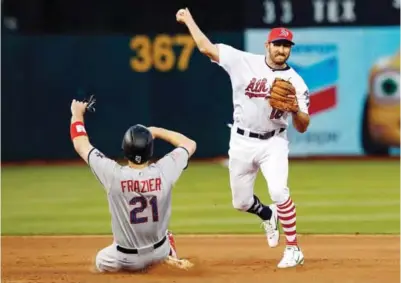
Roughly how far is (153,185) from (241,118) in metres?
1.54

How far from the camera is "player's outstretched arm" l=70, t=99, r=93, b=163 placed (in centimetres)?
728

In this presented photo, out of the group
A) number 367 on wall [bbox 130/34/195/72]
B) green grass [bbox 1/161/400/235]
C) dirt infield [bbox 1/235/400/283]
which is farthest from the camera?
number 367 on wall [bbox 130/34/195/72]

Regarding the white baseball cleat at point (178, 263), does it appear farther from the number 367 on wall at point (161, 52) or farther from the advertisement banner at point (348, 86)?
the number 367 on wall at point (161, 52)

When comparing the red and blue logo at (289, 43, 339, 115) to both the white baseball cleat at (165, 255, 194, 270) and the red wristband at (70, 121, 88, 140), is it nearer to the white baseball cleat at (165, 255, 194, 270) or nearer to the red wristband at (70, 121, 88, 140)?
the white baseball cleat at (165, 255, 194, 270)

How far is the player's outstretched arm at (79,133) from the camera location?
23.9ft

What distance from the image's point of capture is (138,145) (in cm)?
702

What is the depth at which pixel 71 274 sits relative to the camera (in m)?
7.81

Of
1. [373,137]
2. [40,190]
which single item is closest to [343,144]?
[373,137]

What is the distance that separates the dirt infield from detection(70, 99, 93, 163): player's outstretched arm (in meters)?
0.94

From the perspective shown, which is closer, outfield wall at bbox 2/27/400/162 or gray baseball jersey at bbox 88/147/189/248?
gray baseball jersey at bbox 88/147/189/248

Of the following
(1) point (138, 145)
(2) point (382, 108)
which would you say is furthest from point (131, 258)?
(2) point (382, 108)

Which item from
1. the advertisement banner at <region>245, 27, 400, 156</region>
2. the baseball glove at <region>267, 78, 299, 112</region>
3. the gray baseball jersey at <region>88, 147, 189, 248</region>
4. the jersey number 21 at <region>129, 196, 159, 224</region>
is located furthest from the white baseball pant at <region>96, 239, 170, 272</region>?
the advertisement banner at <region>245, 27, 400, 156</region>

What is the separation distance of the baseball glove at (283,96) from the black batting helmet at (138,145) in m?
1.30

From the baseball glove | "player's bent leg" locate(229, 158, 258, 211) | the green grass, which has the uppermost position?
the baseball glove
